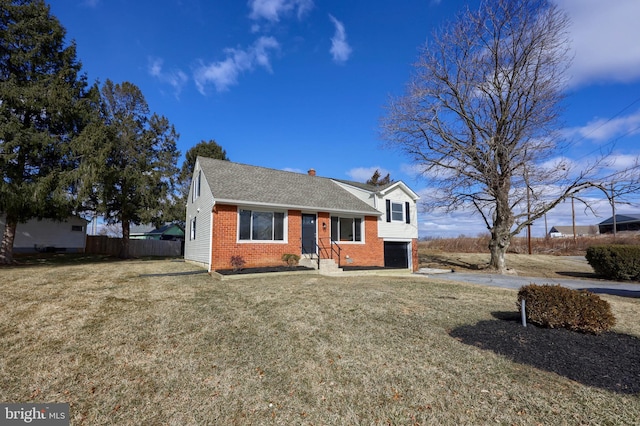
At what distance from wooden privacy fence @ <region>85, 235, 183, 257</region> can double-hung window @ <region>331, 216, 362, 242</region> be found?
19317mm

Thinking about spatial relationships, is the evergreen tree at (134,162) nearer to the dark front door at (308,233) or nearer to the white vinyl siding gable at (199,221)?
the white vinyl siding gable at (199,221)

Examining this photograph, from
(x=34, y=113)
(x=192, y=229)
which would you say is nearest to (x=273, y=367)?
(x=192, y=229)

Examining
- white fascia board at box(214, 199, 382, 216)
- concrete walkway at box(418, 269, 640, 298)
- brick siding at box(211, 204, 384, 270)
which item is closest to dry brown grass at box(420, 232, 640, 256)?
concrete walkway at box(418, 269, 640, 298)

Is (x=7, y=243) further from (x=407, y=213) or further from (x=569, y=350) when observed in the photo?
(x=569, y=350)

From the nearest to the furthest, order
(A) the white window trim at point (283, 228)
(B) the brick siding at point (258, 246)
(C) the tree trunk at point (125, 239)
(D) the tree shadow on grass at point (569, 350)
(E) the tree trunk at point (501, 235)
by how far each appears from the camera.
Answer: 1. (D) the tree shadow on grass at point (569, 350)
2. (B) the brick siding at point (258, 246)
3. (A) the white window trim at point (283, 228)
4. (E) the tree trunk at point (501, 235)
5. (C) the tree trunk at point (125, 239)

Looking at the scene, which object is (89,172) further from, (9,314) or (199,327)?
(199,327)

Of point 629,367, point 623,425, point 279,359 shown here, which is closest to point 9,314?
point 279,359

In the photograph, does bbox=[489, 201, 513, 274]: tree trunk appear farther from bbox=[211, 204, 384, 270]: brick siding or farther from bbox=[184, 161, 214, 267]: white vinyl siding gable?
bbox=[184, 161, 214, 267]: white vinyl siding gable

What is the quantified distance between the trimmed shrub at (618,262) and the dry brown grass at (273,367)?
31.7ft

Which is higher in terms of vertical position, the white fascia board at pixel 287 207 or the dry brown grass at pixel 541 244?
the white fascia board at pixel 287 207

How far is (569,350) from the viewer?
4.35 metres

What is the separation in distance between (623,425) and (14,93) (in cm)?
2109

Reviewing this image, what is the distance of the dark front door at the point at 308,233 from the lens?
15216 millimetres

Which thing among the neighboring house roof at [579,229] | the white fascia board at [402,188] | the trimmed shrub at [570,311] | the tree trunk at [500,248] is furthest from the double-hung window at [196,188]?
the neighboring house roof at [579,229]
